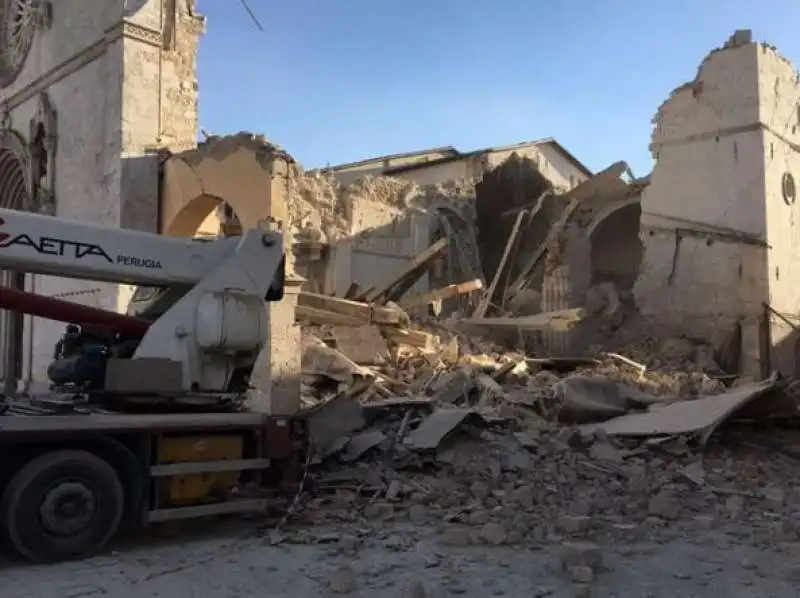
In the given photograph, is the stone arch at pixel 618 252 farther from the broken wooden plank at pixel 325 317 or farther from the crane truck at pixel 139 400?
the crane truck at pixel 139 400

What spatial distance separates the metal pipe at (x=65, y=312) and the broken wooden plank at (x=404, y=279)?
9.79 metres

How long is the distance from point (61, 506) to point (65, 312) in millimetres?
1559

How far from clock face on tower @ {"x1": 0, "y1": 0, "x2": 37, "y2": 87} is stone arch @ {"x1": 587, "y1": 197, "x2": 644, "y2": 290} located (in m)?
15.3

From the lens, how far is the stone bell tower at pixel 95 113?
13.7 meters

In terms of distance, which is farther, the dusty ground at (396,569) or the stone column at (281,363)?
the stone column at (281,363)

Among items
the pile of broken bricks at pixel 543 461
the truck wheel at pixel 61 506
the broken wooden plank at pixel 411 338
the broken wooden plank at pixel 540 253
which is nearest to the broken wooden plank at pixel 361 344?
the broken wooden plank at pixel 411 338

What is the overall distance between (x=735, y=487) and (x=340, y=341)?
6.98 m

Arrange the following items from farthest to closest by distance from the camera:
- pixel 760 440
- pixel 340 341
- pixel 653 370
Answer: pixel 653 370, pixel 340 341, pixel 760 440

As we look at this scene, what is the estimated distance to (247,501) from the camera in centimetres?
614

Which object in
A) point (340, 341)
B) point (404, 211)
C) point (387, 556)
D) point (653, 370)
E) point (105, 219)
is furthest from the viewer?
point (404, 211)

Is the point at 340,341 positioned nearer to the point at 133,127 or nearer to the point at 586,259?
the point at 133,127

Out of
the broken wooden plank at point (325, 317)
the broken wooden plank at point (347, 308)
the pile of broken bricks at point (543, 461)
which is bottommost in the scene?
the pile of broken bricks at point (543, 461)

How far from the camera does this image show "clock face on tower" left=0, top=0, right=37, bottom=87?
16.8 metres

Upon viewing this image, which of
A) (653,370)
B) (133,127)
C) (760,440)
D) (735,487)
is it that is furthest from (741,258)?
(133,127)
